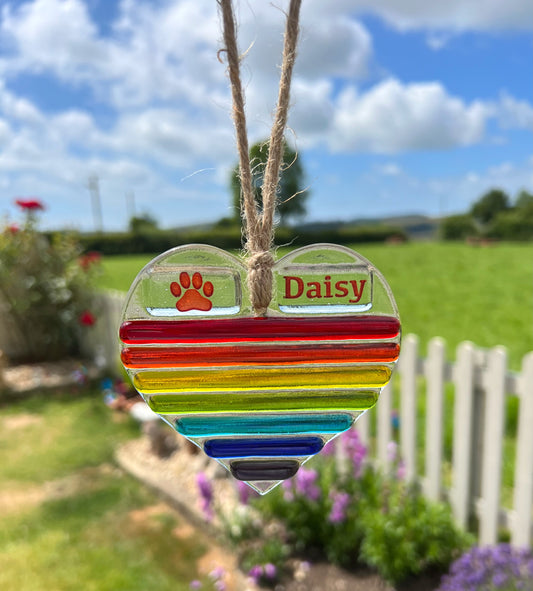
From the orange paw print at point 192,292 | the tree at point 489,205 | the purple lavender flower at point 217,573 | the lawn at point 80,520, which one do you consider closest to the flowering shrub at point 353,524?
the purple lavender flower at point 217,573

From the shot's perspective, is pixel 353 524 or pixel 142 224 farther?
pixel 142 224

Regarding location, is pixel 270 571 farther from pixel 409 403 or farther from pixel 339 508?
pixel 409 403

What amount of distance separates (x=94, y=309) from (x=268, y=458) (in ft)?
20.5

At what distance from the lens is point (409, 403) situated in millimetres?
3086

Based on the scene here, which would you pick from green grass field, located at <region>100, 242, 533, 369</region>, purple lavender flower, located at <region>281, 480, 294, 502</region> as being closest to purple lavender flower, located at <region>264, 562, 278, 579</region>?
purple lavender flower, located at <region>281, 480, 294, 502</region>

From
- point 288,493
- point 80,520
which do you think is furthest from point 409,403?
Result: point 80,520

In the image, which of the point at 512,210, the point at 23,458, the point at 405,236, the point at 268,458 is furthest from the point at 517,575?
the point at 512,210

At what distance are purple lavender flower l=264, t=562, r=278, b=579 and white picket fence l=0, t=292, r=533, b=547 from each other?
102 centimetres

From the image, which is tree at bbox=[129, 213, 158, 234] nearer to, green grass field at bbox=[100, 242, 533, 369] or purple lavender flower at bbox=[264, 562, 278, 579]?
green grass field at bbox=[100, 242, 533, 369]

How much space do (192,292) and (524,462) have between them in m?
2.53

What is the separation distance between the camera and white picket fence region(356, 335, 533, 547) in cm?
260

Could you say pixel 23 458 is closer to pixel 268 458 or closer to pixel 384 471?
pixel 384 471

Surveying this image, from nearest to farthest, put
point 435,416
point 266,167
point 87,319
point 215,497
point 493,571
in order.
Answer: point 266,167, point 493,571, point 435,416, point 215,497, point 87,319

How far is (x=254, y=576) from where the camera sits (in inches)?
98.1
